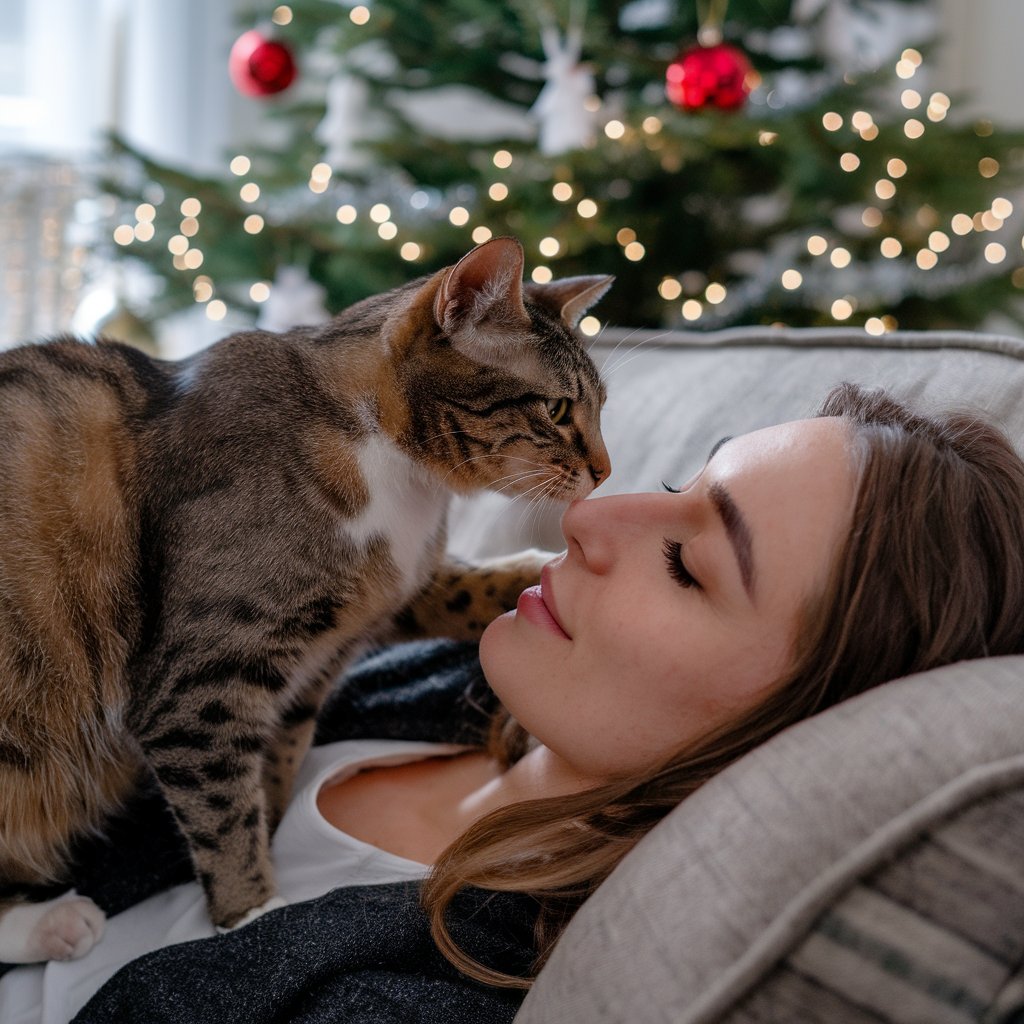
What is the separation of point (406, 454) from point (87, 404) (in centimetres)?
34

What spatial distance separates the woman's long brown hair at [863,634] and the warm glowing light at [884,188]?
1601 millimetres

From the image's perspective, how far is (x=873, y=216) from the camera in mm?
2463

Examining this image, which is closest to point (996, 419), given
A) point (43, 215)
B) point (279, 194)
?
point (279, 194)

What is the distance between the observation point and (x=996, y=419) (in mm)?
1028

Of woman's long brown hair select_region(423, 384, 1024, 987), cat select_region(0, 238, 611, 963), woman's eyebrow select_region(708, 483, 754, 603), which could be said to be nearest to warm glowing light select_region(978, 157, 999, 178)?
cat select_region(0, 238, 611, 963)

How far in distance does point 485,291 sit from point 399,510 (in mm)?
256

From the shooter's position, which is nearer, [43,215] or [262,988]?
[262,988]

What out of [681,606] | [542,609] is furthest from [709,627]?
[542,609]

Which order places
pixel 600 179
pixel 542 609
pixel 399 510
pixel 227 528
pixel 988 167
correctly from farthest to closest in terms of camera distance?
pixel 988 167, pixel 600 179, pixel 399 510, pixel 227 528, pixel 542 609

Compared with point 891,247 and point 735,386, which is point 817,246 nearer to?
Answer: point 891,247

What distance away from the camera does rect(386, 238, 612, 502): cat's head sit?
3.66 feet

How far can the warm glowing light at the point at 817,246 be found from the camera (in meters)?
2.49

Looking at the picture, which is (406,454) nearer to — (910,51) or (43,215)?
(910,51)

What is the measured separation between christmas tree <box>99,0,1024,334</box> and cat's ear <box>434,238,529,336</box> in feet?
3.38
